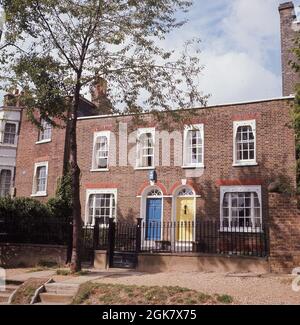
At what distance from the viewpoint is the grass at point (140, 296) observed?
31.8 feet

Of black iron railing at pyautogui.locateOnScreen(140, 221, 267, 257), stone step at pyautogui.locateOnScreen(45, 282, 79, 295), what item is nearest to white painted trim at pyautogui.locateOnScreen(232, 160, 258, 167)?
black iron railing at pyautogui.locateOnScreen(140, 221, 267, 257)

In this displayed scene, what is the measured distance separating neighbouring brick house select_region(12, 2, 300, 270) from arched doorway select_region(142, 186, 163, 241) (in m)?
0.05

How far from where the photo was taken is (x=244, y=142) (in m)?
19.9

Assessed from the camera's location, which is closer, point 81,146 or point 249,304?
point 249,304

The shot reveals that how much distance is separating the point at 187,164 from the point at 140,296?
36.8 feet

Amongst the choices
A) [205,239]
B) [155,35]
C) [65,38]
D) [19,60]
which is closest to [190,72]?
[155,35]

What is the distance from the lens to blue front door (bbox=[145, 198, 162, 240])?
67.3 ft

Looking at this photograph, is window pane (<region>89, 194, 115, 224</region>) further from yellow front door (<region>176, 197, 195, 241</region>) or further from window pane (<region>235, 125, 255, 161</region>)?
window pane (<region>235, 125, 255, 161</region>)

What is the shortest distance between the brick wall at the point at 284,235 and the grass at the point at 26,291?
7.04m

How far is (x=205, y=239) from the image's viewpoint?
18.9 meters

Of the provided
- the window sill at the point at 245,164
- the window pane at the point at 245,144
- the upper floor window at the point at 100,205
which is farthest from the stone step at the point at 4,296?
the window pane at the point at 245,144

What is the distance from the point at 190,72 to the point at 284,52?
1054 cm

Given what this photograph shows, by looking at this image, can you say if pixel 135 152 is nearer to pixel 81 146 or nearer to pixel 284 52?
pixel 81 146

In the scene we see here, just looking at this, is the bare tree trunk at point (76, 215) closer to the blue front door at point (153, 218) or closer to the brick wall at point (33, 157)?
the blue front door at point (153, 218)
